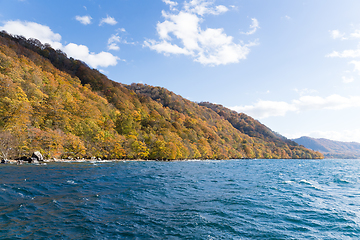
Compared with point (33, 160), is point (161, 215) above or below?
above

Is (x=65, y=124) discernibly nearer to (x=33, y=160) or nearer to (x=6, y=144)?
(x=6, y=144)

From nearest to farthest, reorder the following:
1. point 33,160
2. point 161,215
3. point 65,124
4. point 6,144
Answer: point 161,215
point 33,160
point 6,144
point 65,124

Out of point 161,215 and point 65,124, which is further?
point 65,124

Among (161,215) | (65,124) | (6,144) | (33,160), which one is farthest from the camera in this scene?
(65,124)

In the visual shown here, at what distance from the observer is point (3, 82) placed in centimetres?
4953

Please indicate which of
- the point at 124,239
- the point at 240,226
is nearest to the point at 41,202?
the point at 124,239

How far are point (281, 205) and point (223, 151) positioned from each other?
437ft

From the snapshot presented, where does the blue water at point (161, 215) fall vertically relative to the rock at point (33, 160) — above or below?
above

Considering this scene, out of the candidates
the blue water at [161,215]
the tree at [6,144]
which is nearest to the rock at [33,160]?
the tree at [6,144]

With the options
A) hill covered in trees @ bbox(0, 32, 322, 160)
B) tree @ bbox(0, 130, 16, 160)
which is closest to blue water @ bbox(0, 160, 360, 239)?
tree @ bbox(0, 130, 16, 160)

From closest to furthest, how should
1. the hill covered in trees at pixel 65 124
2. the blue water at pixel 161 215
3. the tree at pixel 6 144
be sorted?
1. the blue water at pixel 161 215
2. the tree at pixel 6 144
3. the hill covered in trees at pixel 65 124

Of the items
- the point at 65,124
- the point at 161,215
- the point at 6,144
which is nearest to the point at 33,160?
the point at 6,144

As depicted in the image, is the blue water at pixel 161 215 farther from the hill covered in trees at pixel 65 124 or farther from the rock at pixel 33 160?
the hill covered in trees at pixel 65 124

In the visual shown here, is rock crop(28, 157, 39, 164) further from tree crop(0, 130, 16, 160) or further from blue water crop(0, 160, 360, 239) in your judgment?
blue water crop(0, 160, 360, 239)
